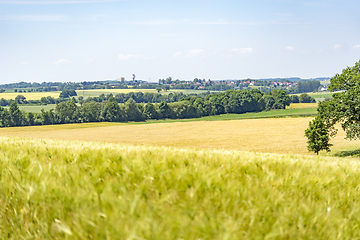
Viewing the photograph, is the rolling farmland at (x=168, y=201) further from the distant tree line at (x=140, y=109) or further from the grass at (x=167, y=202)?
the distant tree line at (x=140, y=109)

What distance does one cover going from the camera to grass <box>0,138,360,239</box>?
265 cm

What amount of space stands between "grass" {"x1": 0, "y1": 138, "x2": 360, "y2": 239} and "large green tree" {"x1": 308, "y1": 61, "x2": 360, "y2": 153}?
3272 cm

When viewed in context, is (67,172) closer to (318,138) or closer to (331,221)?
(331,221)

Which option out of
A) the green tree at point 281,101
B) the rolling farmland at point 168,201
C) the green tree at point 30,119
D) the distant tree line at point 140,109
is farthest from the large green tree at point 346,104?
the green tree at point 281,101

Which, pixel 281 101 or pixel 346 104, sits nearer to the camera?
pixel 346 104

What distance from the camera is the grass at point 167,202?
2.65 m

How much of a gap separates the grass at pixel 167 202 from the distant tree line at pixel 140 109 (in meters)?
119

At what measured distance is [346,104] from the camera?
33.3m

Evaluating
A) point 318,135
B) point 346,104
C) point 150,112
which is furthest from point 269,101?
point 346,104

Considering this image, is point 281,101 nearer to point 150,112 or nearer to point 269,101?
point 269,101

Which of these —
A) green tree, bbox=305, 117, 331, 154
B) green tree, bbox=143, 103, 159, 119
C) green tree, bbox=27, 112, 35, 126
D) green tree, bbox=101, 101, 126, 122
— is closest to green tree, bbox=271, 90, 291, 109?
green tree, bbox=143, 103, 159, 119

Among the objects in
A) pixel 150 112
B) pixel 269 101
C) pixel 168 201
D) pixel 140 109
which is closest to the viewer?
pixel 168 201

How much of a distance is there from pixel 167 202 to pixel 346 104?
1414 inches

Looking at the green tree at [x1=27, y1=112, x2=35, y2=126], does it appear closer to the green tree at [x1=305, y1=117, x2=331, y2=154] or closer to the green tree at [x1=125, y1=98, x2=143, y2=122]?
the green tree at [x1=125, y1=98, x2=143, y2=122]
